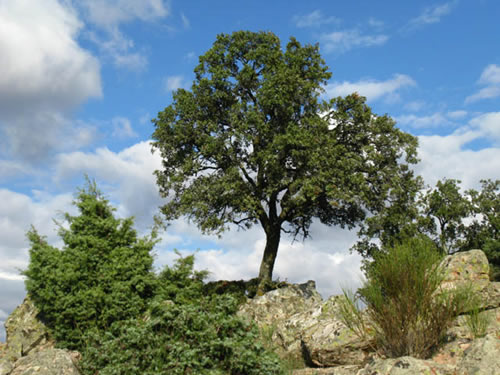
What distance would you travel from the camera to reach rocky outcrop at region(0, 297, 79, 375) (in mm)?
11453

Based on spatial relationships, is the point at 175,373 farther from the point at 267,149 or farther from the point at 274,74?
the point at 274,74

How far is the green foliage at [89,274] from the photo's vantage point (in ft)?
45.2

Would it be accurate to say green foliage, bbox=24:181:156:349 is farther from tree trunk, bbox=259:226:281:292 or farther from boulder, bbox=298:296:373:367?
tree trunk, bbox=259:226:281:292

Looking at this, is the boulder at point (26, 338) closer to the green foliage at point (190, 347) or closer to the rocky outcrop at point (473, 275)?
the green foliage at point (190, 347)

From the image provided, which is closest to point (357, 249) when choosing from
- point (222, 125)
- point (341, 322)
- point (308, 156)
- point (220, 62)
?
point (308, 156)

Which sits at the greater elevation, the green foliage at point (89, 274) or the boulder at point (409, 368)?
the green foliage at point (89, 274)

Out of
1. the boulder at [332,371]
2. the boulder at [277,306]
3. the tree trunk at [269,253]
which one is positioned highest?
the tree trunk at [269,253]

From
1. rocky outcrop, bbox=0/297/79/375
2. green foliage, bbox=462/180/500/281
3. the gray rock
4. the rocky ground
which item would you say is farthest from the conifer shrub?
green foliage, bbox=462/180/500/281

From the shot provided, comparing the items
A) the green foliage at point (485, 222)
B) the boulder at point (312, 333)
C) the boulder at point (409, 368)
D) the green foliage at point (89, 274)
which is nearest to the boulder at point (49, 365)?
the green foliage at point (89, 274)

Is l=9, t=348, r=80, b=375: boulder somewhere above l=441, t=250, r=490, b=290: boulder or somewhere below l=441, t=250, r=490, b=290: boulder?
below

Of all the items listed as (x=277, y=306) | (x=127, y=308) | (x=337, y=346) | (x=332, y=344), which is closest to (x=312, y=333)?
(x=332, y=344)

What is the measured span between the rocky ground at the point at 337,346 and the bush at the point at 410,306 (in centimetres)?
48

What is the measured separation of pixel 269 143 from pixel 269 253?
6170 millimetres

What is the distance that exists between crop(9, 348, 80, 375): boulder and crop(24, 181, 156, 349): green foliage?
5.92ft
